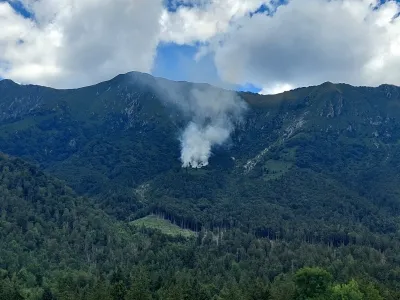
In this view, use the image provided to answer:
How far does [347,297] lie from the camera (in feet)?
387

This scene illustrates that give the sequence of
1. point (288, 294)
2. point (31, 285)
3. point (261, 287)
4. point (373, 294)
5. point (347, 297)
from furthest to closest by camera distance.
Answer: point (31, 285), point (261, 287), point (288, 294), point (373, 294), point (347, 297)

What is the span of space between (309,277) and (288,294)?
26.4ft

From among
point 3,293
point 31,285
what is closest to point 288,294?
point 3,293

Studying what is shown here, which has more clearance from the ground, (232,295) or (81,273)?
(232,295)

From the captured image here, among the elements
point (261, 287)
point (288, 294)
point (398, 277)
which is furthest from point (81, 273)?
point (398, 277)

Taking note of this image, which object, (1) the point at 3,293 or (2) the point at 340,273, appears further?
(2) the point at 340,273

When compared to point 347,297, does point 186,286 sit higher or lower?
lower

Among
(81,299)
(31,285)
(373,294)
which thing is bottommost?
(31,285)

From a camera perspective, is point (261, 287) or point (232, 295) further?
point (261, 287)

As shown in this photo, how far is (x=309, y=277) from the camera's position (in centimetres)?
13338

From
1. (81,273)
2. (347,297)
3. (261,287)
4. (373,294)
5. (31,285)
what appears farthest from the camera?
(81,273)

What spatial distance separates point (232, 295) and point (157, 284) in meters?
54.3

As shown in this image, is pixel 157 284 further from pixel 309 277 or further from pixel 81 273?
pixel 309 277

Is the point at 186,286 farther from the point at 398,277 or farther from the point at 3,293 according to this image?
the point at 398,277
